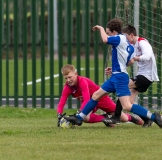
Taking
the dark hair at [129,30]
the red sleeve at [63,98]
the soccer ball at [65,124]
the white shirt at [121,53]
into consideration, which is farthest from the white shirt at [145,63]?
the soccer ball at [65,124]

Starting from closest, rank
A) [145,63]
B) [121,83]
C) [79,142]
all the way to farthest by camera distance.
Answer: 1. [79,142]
2. [121,83]
3. [145,63]

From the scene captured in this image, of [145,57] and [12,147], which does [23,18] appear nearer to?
[145,57]

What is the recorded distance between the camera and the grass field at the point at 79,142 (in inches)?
295

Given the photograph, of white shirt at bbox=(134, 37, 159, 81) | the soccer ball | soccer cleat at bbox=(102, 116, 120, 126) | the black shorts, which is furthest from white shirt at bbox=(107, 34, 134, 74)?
the soccer ball

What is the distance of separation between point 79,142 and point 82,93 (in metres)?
1.77

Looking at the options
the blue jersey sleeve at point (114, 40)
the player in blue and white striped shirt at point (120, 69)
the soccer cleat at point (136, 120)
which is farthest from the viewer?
the soccer cleat at point (136, 120)

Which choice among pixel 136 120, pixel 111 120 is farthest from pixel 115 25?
pixel 136 120

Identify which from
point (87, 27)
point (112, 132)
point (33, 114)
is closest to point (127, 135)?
point (112, 132)

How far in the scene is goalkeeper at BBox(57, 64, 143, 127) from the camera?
10.0 metres

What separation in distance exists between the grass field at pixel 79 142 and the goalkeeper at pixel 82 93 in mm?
138

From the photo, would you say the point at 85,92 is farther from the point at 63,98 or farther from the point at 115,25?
the point at 115,25

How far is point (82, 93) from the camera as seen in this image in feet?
33.2

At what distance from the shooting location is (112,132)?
947cm

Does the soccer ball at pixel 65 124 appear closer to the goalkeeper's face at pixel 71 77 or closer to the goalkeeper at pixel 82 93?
the goalkeeper at pixel 82 93
